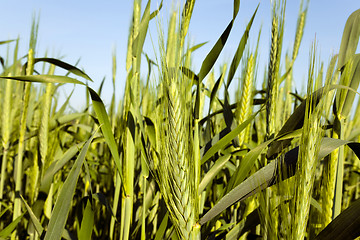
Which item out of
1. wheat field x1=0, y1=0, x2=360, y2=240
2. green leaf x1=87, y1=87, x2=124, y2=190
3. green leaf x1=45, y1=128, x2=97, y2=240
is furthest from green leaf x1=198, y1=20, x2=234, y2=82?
green leaf x1=45, y1=128, x2=97, y2=240

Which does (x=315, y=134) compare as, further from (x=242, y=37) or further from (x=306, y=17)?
(x=306, y=17)

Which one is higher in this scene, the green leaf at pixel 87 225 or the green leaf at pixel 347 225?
the green leaf at pixel 347 225

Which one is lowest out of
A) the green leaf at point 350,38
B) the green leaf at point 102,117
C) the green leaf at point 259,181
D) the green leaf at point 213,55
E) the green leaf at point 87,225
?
the green leaf at point 87,225

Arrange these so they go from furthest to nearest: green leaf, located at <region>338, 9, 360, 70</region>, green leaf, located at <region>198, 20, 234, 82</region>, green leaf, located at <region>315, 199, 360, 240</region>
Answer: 1. green leaf, located at <region>338, 9, 360, 70</region>
2. green leaf, located at <region>198, 20, 234, 82</region>
3. green leaf, located at <region>315, 199, 360, 240</region>

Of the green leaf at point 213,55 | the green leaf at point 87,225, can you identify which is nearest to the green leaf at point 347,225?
the green leaf at point 213,55

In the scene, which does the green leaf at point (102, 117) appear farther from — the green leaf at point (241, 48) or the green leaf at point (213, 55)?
the green leaf at point (241, 48)

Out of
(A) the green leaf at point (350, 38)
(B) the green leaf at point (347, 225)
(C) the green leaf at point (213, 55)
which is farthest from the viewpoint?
(A) the green leaf at point (350, 38)

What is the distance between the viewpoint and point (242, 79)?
4.05 ft

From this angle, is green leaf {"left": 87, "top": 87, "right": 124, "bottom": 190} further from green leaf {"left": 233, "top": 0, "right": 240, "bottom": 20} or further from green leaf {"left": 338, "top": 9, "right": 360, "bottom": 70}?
green leaf {"left": 338, "top": 9, "right": 360, "bottom": 70}

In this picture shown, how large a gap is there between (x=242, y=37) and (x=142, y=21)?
295mm

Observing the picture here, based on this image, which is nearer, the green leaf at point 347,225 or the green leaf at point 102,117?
the green leaf at point 347,225

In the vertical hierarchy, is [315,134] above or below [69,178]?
above

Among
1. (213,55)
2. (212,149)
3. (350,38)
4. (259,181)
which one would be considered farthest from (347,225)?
(350,38)

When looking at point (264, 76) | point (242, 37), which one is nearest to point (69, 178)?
point (242, 37)
